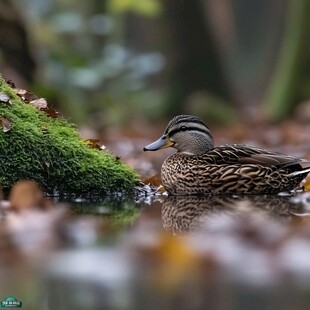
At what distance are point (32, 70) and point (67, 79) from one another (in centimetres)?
117

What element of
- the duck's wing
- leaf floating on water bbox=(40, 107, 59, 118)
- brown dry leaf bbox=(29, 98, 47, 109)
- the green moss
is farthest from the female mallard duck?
brown dry leaf bbox=(29, 98, 47, 109)

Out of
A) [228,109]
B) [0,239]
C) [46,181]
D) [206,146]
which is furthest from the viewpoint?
[228,109]

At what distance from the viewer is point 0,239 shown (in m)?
4.93

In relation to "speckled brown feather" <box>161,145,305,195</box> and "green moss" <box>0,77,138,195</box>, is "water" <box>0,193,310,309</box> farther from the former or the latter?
"speckled brown feather" <box>161,145,305,195</box>

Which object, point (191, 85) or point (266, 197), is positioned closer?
point (266, 197)

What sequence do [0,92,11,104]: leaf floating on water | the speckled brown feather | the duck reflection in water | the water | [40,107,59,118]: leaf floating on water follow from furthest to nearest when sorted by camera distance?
[40,107,59,118]: leaf floating on water < the speckled brown feather < [0,92,11,104]: leaf floating on water < the duck reflection in water < the water

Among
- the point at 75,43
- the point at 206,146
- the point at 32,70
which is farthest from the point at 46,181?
the point at 75,43

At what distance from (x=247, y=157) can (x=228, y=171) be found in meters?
0.24

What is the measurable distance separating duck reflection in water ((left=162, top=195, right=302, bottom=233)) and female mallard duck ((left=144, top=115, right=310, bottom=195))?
7.2 inches

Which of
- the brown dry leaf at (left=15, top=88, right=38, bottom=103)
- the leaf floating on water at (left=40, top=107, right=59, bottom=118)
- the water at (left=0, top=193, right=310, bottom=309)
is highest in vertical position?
the brown dry leaf at (left=15, top=88, right=38, bottom=103)

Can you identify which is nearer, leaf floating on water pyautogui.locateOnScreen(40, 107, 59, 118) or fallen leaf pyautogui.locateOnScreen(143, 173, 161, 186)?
leaf floating on water pyautogui.locateOnScreen(40, 107, 59, 118)

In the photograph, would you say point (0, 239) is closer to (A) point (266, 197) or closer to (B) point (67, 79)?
(A) point (266, 197)

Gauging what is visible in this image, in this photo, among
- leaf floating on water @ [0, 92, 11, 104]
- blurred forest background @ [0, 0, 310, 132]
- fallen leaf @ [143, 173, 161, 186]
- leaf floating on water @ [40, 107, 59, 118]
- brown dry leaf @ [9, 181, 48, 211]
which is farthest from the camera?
blurred forest background @ [0, 0, 310, 132]

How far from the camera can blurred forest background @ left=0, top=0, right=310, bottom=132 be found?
54.1ft
